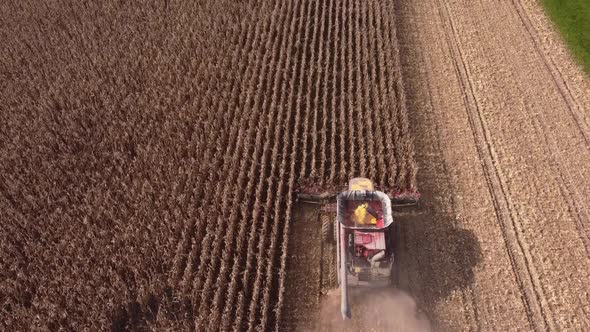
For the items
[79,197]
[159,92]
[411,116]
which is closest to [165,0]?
[159,92]

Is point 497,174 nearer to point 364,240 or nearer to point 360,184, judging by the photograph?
point 360,184

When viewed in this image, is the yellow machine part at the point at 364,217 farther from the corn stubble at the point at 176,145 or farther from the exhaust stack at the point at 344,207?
the corn stubble at the point at 176,145

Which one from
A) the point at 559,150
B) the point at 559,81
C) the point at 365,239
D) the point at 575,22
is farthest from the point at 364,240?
the point at 575,22

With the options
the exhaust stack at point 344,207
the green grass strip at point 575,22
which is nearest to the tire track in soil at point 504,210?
the exhaust stack at point 344,207

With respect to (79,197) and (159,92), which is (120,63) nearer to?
(159,92)

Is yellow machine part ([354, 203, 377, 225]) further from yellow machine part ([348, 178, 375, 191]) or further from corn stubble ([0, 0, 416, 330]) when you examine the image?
corn stubble ([0, 0, 416, 330])

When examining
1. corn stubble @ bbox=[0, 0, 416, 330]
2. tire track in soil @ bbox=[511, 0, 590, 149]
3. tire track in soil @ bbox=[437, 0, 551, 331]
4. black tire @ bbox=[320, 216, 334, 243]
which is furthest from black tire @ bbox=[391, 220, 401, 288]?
tire track in soil @ bbox=[511, 0, 590, 149]

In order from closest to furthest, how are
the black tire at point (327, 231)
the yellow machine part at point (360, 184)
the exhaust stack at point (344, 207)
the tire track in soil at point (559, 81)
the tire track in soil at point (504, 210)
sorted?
the exhaust stack at point (344, 207), the tire track in soil at point (504, 210), the yellow machine part at point (360, 184), the black tire at point (327, 231), the tire track in soil at point (559, 81)
